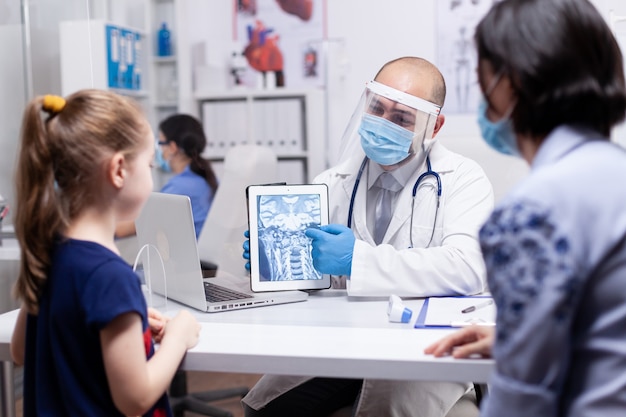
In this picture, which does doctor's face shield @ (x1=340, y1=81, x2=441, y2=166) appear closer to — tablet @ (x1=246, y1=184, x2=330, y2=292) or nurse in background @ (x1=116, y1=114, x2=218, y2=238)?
tablet @ (x1=246, y1=184, x2=330, y2=292)

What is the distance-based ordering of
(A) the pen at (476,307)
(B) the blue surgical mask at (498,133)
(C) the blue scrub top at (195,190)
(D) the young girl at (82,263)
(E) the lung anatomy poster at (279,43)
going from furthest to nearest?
(E) the lung anatomy poster at (279,43) → (C) the blue scrub top at (195,190) → (A) the pen at (476,307) → (D) the young girl at (82,263) → (B) the blue surgical mask at (498,133)

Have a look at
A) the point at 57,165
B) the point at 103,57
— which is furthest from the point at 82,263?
the point at 103,57

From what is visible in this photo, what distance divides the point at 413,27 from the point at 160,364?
12.3 feet

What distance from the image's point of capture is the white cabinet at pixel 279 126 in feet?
14.8

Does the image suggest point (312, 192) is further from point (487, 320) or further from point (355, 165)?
point (487, 320)

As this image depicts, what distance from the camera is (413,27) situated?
4.55m

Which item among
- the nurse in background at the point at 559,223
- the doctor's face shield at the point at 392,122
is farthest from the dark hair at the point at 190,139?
the nurse in background at the point at 559,223

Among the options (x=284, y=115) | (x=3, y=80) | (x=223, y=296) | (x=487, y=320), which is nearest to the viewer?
(x=487, y=320)

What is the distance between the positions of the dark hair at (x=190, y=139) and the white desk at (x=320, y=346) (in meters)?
2.02

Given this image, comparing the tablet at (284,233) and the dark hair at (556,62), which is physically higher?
the dark hair at (556,62)

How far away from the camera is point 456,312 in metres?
1.47

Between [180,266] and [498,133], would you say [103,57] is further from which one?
[498,133]

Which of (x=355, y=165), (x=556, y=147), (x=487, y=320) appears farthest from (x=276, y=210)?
(x=556, y=147)

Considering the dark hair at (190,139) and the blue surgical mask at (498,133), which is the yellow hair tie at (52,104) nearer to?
the blue surgical mask at (498,133)
